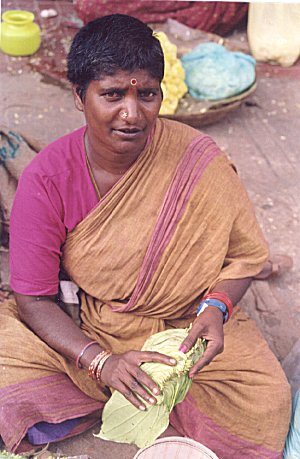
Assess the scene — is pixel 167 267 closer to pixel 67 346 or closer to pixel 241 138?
pixel 67 346

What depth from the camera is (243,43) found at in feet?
18.2

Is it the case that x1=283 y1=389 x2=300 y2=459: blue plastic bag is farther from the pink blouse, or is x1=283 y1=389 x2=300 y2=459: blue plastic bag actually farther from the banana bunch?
the banana bunch

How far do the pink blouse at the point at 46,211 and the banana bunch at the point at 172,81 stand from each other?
203 cm

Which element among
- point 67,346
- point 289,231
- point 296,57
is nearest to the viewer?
point 67,346

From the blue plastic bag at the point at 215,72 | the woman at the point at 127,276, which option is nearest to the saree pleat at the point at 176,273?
the woman at the point at 127,276

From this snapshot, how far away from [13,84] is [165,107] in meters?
1.18

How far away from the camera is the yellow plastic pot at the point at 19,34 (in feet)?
16.5

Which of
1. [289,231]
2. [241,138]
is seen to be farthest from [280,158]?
[289,231]

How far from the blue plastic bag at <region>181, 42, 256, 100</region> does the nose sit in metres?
2.44

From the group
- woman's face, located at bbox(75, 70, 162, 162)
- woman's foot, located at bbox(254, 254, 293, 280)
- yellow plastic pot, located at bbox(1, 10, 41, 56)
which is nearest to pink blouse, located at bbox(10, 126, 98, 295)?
woman's face, located at bbox(75, 70, 162, 162)

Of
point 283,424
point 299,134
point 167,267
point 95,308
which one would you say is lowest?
point 299,134

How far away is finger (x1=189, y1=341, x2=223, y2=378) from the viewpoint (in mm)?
2119

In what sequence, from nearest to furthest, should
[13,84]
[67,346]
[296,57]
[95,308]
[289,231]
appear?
1. [67,346]
2. [95,308]
3. [289,231]
4. [13,84]
5. [296,57]

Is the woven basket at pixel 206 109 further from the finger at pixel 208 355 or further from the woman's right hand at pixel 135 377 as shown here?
the woman's right hand at pixel 135 377
